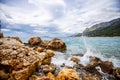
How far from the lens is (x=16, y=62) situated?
15.7ft

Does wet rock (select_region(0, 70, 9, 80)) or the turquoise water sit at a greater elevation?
wet rock (select_region(0, 70, 9, 80))

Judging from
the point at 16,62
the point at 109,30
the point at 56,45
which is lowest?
the point at 56,45

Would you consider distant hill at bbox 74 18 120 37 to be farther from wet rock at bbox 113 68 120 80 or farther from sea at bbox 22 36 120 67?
wet rock at bbox 113 68 120 80

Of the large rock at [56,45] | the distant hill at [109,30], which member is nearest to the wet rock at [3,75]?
the large rock at [56,45]

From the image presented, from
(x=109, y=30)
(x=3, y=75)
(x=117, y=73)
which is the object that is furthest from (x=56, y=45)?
(x=109, y=30)

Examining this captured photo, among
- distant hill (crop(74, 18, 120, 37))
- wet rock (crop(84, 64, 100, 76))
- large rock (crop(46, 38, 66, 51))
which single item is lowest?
wet rock (crop(84, 64, 100, 76))

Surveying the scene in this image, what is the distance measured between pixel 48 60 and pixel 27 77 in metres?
2.54

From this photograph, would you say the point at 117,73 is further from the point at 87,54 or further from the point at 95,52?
the point at 95,52

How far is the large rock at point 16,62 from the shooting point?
14.6 ft

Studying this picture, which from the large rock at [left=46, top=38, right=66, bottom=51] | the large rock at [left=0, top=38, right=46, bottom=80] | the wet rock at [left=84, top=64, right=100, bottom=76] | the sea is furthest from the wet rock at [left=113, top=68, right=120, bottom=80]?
the large rock at [left=46, top=38, right=66, bottom=51]

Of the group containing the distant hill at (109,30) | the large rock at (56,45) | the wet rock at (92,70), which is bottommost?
the wet rock at (92,70)

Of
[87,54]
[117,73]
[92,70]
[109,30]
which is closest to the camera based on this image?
[117,73]

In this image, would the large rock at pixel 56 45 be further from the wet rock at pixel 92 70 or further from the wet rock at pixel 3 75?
the wet rock at pixel 3 75

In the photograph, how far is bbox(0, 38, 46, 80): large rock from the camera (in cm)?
446
